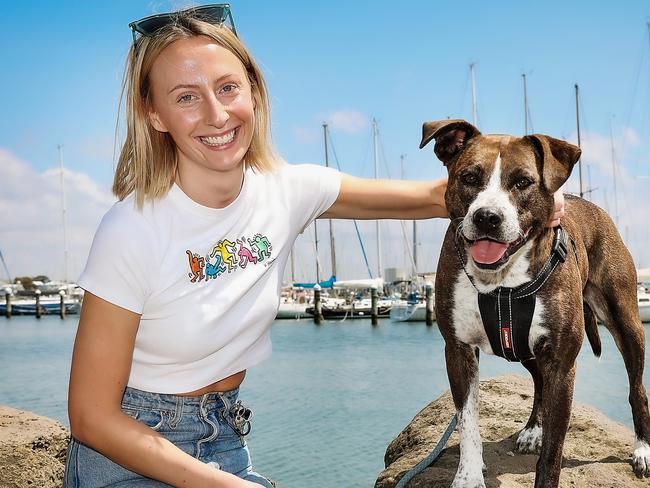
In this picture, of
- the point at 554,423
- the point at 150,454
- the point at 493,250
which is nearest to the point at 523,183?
the point at 493,250

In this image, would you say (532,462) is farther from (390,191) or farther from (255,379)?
(255,379)

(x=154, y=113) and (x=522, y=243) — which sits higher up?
(x=154, y=113)

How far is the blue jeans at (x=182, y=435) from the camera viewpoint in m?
3.11

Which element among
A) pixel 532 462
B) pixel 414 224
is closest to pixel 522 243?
pixel 532 462

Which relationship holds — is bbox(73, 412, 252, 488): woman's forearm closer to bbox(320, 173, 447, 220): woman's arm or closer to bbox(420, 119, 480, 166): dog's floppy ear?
bbox(320, 173, 447, 220): woman's arm

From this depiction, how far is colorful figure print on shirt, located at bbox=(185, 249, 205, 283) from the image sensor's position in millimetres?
3173

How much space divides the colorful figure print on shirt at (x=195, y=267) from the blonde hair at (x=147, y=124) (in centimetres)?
29

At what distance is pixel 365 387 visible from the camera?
83.9ft

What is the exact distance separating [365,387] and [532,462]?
21177mm

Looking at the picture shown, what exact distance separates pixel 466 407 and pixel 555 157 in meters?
1.43

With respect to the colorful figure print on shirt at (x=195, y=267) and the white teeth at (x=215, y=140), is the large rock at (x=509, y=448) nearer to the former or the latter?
the colorful figure print on shirt at (x=195, y=267)

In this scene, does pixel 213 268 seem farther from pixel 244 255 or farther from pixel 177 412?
pixel 177 412

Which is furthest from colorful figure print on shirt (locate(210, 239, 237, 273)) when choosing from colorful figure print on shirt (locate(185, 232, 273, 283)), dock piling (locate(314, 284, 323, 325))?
dock piling (locate(314, 284, 323, 325))

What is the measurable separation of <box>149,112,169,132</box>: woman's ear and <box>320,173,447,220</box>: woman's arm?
1071mm
